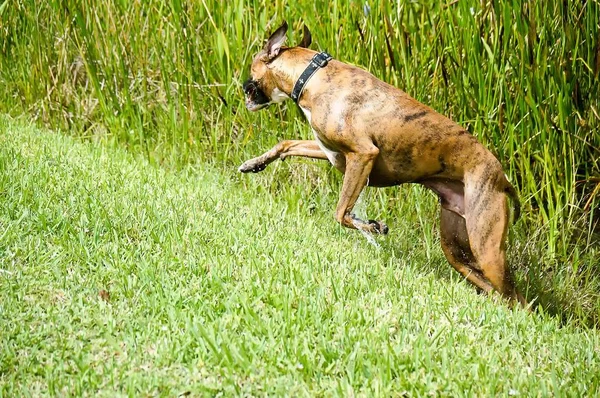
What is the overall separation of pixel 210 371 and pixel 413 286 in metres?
1.57

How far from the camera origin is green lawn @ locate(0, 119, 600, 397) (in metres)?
3.69

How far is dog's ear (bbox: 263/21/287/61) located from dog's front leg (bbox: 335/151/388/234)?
938 mm

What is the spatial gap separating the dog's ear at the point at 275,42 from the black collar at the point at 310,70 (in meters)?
0.29

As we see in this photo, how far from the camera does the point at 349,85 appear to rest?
541 centimetres

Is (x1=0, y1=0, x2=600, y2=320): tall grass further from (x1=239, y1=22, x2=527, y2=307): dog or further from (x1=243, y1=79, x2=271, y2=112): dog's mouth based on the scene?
(x1=243, y1=79, x2=271, y2=112): dog's mouth

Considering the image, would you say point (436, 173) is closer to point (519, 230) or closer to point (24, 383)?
point (519, 230)

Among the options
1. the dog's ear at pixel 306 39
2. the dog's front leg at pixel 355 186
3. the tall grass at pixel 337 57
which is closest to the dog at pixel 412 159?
the dog's front leg at pixel 355 186

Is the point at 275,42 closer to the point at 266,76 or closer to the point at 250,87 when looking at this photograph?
the point at 266,76

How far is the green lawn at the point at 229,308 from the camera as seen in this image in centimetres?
369

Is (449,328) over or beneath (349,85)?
beneath

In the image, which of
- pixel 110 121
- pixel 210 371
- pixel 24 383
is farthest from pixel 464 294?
pixel 110 121

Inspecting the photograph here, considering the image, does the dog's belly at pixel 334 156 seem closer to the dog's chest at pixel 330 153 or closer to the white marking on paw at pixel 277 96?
the dog's chest at pixel 330 153

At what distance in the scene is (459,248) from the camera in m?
5.55

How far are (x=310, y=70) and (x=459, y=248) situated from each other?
4.72 feet
